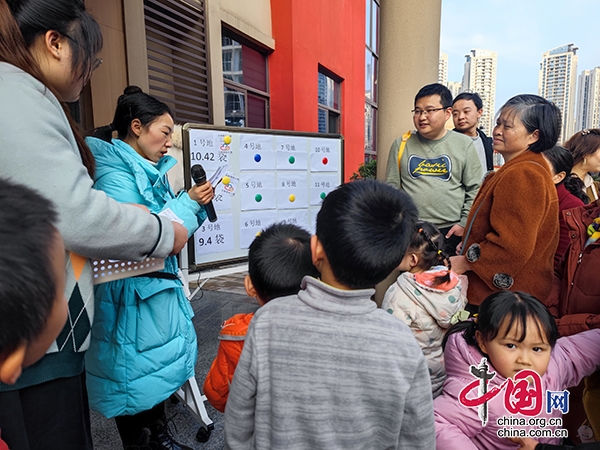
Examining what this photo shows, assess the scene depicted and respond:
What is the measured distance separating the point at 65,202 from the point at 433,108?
2142 mm

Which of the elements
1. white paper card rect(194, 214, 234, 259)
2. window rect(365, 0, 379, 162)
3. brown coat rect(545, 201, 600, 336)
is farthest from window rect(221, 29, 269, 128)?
window rect(365, 0, 379, 162)

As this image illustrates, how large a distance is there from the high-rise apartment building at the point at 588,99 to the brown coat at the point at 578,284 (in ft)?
92.0

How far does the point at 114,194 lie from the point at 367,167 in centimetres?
772

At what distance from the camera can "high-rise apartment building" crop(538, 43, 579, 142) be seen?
26.0 metres

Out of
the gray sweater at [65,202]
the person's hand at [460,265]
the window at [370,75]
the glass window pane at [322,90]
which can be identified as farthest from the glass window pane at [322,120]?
the gray sweater at [65,202]

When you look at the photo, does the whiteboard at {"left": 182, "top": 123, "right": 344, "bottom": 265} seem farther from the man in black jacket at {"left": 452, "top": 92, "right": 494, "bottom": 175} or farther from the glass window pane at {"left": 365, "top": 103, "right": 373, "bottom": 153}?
the glass window pane at {"left": 365, "top": 103, "right": 373, "bottom": 153}

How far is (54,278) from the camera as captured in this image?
21.3 inches

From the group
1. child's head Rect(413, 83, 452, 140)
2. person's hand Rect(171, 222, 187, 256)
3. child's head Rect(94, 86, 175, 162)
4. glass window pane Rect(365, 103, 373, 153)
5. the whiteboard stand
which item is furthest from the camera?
glass window pane Rect(365, 103, 373, 153)

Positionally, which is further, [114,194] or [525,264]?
[525,264]

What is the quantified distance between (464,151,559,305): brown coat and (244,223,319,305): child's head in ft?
2.88

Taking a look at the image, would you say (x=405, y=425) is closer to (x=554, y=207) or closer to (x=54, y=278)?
(x=54, y=278)

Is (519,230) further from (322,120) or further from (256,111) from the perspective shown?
(322,120)

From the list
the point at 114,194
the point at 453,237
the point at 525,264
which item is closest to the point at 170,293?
the point at 114,194

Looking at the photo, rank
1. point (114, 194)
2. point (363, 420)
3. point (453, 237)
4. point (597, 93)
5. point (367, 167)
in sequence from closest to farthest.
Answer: point (363, 420)
point (114, 194)
point (453, 237)
point (367, 167)
point (597, 93)
